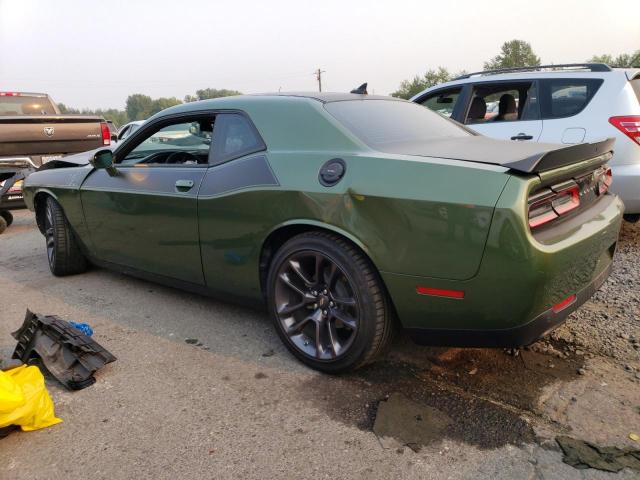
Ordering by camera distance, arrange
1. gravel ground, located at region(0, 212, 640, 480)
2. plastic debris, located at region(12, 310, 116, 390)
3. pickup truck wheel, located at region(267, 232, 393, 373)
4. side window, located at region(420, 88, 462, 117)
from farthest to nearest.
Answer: side window, located at region(420, 88, 462, 117) → plastic debris, located at region(12, 310, 116, 390) → pickup truck wheel, located at region(267, 232, 393, 373) → gravel ground, located at region(0, 212, 640, 480)

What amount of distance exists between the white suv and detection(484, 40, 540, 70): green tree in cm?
7931

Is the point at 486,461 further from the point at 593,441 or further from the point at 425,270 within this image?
the point at 425,270

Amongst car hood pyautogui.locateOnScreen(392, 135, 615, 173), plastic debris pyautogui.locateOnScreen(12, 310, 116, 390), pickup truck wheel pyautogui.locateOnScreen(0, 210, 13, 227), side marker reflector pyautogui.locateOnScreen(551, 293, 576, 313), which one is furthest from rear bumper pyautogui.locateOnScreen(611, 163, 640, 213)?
pickup truck wheel pyautogui.locateOnScreen(0, 210, 13, 227)

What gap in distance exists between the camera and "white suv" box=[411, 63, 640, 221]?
467cm

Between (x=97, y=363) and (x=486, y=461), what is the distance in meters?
2.10

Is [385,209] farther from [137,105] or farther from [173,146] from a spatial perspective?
[137,105]

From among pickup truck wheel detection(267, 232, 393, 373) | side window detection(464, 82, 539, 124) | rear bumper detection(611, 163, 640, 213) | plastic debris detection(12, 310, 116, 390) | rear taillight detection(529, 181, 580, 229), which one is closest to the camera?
rear taillight detection(529, 181, 580, 229)

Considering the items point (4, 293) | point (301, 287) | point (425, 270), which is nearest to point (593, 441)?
point (425, 270)

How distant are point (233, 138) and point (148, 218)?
94 centimetres

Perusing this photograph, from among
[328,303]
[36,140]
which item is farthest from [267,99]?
Result: [36,140]

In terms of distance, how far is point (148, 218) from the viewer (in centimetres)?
367

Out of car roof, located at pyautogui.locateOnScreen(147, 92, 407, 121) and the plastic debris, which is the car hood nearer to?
car roof, located at pyautogui.locateOnScreen(147, 92, 407, 121)

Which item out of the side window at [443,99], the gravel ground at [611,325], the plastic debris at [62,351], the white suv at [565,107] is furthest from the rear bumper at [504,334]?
the side window at [443,99]

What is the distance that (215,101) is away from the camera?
351 centimetres
